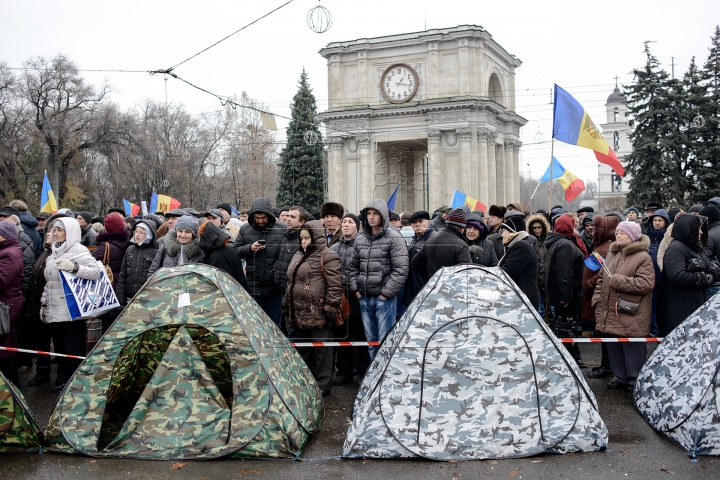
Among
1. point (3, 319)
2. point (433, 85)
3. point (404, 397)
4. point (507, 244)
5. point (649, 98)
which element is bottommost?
point (404, 397)

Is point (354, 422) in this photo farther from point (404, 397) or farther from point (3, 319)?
point (3, 319)

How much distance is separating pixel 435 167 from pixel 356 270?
3582cm

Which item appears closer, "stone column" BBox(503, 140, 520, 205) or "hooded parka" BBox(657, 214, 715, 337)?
"hooded parka" BBox(657, 214, 715, 337)

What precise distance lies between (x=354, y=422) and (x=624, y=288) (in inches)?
142

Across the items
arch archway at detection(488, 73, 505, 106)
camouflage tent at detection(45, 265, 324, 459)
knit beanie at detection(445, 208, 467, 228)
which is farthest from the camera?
arch archway at detection(488, 73, 505, 106)

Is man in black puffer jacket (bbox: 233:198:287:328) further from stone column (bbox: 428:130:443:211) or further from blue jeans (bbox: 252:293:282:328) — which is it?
stone column (bbox: 428:130:443:211)

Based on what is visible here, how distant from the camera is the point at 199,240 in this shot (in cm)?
799

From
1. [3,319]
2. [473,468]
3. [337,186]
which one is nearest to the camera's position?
[473,468]

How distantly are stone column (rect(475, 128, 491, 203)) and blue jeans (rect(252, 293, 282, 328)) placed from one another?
3529 centimetres

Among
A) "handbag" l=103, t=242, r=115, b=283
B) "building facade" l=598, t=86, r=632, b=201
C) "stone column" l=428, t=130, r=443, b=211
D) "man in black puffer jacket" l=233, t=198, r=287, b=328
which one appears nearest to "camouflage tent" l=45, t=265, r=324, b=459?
"man in black puffer jacket" l=233, t=198, r=287, b=328

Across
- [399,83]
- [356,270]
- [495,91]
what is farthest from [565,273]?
[495,91]

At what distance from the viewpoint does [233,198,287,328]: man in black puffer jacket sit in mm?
8469

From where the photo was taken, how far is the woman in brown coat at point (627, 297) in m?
7.27

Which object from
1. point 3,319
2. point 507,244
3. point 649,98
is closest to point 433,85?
point 649,98
